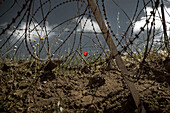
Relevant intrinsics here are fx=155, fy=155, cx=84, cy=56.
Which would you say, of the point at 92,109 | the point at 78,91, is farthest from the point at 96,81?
the point at 92,109

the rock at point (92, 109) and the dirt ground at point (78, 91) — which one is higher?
the dirt ground at point (78, 91)

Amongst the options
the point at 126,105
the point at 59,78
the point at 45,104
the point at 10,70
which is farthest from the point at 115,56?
the point at 10,70

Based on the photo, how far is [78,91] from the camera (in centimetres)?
217

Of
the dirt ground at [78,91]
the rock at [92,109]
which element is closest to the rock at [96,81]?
the dirt ground at [78,91]

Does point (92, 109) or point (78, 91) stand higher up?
point (78, 91)

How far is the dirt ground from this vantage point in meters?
1.73

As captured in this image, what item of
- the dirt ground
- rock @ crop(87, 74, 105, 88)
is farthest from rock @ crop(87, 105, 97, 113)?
rock @ crop(87, 74, 105, 88)

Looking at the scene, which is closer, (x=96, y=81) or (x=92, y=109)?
(x=92, y=109)

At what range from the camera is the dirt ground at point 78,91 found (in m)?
1.73

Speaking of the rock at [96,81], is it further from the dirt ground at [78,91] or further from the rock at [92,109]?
the rock at [92,109]

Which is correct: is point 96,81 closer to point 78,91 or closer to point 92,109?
point 78,91

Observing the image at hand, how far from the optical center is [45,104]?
1.91 meters

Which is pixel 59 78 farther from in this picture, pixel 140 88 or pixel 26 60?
pixel 140 88

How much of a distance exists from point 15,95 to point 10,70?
0.67 m
